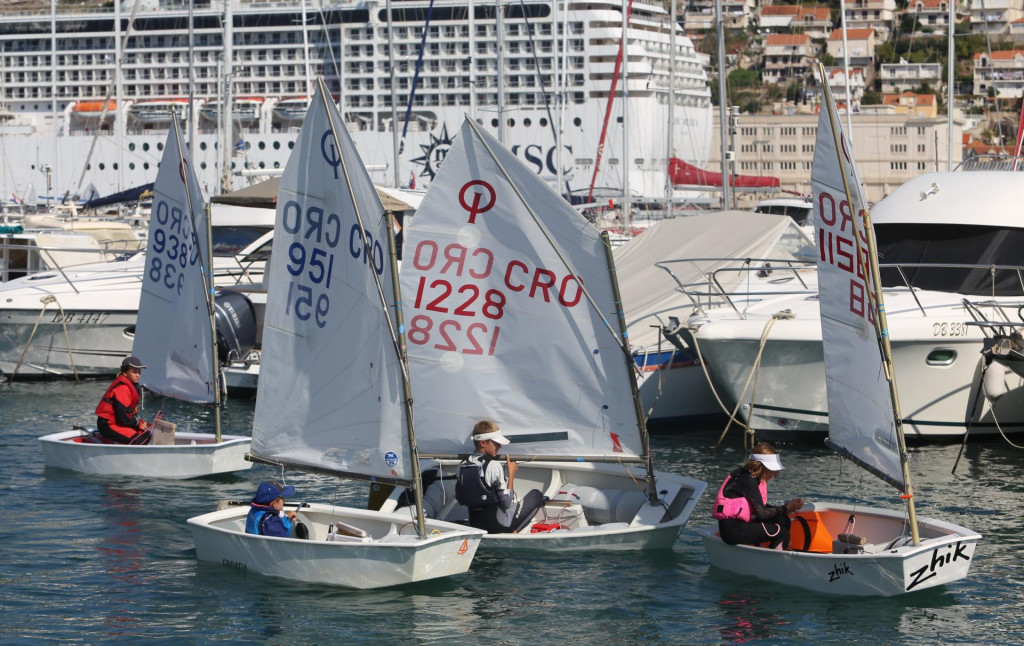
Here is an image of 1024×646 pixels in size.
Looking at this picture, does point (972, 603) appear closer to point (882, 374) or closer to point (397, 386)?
point (882, 374)

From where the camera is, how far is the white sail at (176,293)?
16.8 metres

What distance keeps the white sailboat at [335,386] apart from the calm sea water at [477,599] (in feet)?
0.92

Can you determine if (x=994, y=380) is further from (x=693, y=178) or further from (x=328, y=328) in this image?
(x=693, y=178)

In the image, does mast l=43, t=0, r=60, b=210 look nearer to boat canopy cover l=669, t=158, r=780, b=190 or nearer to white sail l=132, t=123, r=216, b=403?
boat canopy cover l=669, t=158, r=780, b=190

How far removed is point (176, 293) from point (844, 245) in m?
9.00

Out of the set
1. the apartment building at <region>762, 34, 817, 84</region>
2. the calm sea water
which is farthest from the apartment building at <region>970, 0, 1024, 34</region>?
the calm sea water

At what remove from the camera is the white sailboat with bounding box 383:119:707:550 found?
39.7ft

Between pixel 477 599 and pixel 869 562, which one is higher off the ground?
pixel 869 562

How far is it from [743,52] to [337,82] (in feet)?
241

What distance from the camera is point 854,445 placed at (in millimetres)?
11734

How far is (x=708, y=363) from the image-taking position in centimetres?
1786

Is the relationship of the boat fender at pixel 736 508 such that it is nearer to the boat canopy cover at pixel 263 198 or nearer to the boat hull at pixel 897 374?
the boat hull at pixel 897 374

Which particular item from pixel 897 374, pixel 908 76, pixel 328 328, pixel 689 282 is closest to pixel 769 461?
pixel 328 328

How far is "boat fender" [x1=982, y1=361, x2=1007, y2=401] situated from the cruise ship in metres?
47.2
